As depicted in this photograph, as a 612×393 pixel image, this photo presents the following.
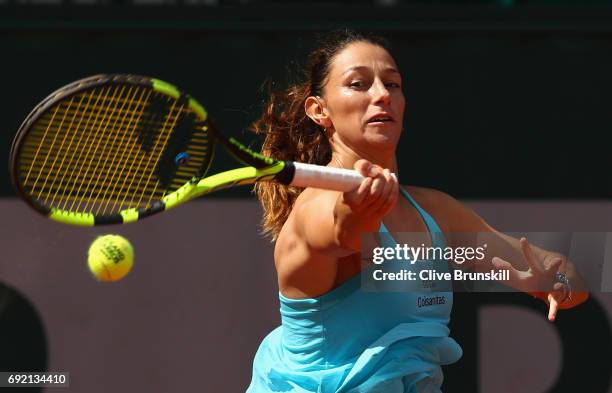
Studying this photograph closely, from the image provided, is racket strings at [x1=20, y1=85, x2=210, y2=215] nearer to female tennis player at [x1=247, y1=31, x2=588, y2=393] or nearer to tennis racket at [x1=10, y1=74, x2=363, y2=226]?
tennis racket at [x1=10, y1=74, x2=363, y2=226]

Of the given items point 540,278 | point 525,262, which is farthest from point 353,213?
point 525,262

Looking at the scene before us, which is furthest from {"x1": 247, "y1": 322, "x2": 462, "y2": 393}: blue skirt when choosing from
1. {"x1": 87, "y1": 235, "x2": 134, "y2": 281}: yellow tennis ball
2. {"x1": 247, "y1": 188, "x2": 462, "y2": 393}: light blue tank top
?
{"x1": 87, "y1": 235, "x2": 134, "y2": 281}: yellow tennis ball

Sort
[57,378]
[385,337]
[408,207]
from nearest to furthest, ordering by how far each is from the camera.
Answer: [385,337] < [408,207] < [57,378]

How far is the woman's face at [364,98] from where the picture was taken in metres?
3.03

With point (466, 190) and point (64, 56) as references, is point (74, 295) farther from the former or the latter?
point (466, 190)

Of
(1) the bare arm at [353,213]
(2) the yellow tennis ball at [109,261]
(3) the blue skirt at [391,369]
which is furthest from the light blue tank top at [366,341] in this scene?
(2) the yellow tennis ball at [109,261]

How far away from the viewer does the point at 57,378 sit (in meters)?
4.88

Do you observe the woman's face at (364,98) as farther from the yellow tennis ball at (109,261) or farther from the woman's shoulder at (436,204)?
the yellow tennis ball at (109,261)

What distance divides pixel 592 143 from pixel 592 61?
0.36 m

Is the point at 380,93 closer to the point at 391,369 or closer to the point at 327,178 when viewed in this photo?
the point at 327,178

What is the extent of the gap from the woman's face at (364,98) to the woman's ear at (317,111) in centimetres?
2

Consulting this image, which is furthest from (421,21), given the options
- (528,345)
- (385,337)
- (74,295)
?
(385,337)

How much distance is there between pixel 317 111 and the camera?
324cm

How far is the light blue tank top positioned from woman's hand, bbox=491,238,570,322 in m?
0.27
